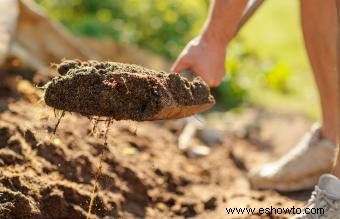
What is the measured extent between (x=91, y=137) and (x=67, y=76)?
1140 millimetres

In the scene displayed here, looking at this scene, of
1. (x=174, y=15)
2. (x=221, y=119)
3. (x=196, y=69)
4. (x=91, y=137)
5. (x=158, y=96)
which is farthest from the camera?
(x=174, y=15)

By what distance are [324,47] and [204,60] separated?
2.28 feet

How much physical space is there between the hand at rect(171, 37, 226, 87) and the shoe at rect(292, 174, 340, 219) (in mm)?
715

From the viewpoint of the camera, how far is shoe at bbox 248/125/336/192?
3691mm

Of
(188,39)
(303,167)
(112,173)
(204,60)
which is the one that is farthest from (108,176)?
(188,39)

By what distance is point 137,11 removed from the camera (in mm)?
6422

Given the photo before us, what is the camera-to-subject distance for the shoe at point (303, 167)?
3691 mm

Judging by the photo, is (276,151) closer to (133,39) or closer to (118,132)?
(118,132)

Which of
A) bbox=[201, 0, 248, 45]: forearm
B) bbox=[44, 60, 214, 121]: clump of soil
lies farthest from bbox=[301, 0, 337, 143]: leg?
bbox=[44, 60, 214, 121]: clump of soil

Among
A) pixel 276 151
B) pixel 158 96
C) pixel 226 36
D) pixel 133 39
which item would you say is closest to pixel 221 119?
pixel 276 151

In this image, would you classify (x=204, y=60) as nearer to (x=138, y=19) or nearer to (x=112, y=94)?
(x=112, y=94)

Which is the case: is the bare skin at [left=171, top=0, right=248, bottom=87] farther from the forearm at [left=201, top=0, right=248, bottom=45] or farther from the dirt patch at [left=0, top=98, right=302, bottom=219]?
the dirt patch at [left=0, top=98, right=302, bottom=219]

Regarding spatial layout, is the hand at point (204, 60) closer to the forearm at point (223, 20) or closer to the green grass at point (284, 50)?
the forearm at point (223, 20)

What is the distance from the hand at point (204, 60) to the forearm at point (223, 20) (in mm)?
27
